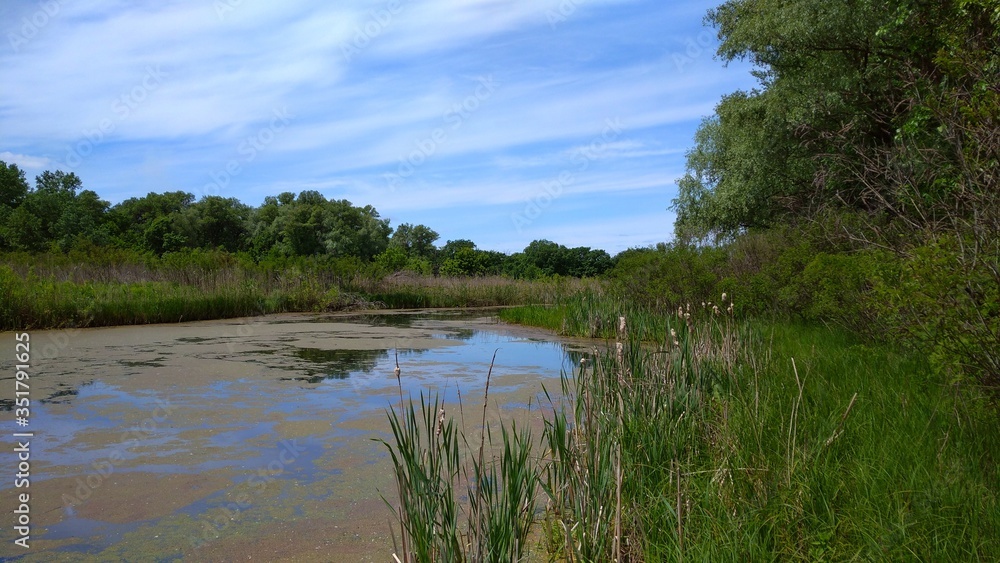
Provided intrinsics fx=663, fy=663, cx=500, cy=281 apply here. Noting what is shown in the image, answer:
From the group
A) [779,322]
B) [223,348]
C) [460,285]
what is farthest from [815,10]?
[460,285]

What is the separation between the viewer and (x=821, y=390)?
148 inches

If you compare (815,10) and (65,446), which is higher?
(815,10)

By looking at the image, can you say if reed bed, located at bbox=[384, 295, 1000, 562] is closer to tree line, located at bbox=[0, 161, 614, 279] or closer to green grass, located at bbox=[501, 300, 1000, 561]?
green grass, located at bbox=[501, 300, 1000, 561]

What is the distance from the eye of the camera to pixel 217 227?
3984 cm

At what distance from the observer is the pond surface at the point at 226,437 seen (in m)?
3.02

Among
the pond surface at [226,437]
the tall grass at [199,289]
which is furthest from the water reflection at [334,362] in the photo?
the tall grass at [199,289]

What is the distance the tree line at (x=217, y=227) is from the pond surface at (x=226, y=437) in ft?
66.7

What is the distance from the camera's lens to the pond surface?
302 cm

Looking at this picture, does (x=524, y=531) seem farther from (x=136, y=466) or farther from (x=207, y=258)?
(x=207, y=258)

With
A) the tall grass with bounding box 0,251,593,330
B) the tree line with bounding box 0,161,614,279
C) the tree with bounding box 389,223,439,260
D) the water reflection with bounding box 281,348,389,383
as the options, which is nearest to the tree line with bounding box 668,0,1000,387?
the water reflection with bounding box 281,348,389,383

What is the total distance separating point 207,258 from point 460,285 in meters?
7.65

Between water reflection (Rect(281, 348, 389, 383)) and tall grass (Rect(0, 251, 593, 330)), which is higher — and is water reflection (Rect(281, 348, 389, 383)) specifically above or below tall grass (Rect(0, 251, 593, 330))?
below

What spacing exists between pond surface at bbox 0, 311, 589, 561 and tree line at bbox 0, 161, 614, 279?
2034 centimetres

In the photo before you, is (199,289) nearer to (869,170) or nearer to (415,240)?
(869,170)
